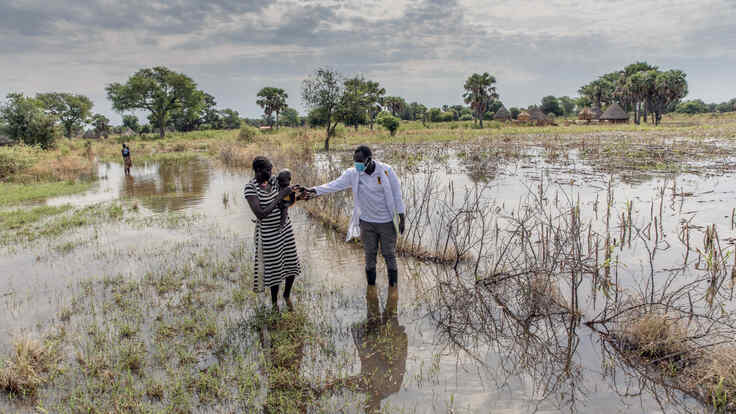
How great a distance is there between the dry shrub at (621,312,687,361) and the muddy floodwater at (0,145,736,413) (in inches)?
10.5

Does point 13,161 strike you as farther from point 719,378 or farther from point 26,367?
point 719,378

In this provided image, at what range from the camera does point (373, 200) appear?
4.38m

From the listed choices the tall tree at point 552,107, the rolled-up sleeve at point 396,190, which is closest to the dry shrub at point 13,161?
the rolled-up sleeve at point 396,190

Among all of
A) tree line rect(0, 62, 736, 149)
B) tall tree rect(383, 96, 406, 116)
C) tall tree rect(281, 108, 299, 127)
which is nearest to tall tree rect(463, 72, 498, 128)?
tree line rect(0, 62, 736, 149)

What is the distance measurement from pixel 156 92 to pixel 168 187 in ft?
152

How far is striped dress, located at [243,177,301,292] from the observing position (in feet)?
13.2

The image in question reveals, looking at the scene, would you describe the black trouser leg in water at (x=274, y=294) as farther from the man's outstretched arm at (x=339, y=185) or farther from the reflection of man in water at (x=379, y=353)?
the man's outstretched arm at (x=339, y=185)

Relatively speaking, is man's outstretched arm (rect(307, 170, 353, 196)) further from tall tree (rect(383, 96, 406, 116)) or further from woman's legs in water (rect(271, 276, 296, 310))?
tall tree (rect(383, 96, 406, 116))

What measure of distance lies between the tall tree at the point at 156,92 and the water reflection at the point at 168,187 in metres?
36.7

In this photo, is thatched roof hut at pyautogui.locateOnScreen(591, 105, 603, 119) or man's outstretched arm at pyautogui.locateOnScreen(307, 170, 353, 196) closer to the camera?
man's outstretched arm at pyautogui.locateOnScreen(307, 170, 353, 196)

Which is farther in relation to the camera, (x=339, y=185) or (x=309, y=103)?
(x=309, y=103)

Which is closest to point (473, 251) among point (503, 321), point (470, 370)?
point (503, 321)

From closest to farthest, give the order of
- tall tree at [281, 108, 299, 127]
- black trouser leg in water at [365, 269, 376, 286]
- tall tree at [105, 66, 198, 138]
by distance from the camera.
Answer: black trouser leg in water at [365, 269, 376, 286] → tall tree at [105, 66, 198, 138] → tall tree at [281, 108, 299, 127]

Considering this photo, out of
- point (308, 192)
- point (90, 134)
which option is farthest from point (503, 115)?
point (90, 134)
